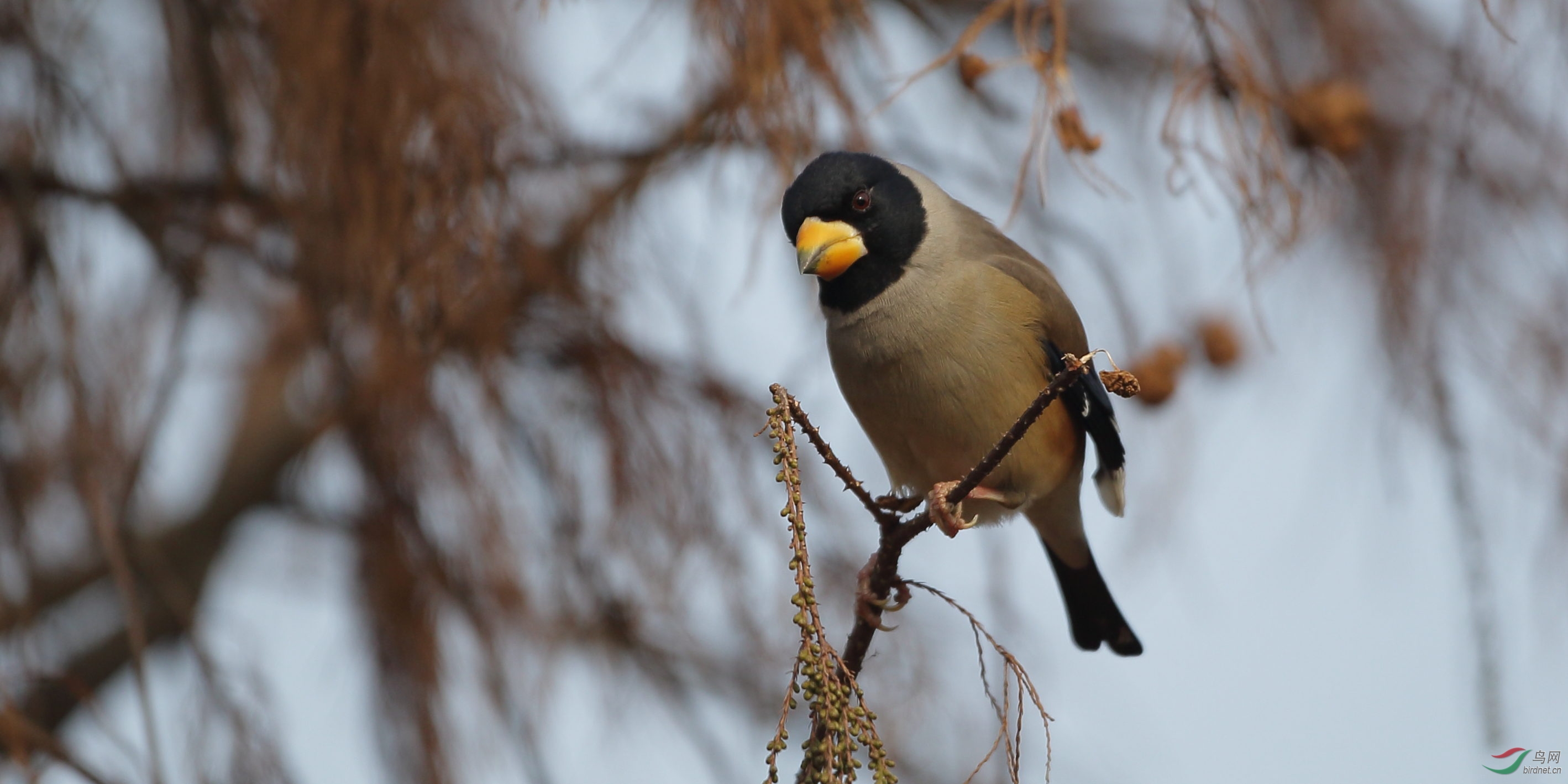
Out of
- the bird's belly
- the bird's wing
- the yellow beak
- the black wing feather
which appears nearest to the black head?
the yellow beak

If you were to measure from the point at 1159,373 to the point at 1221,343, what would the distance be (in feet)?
1.56

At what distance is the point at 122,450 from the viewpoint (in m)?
3.18

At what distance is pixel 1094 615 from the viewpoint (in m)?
3.75

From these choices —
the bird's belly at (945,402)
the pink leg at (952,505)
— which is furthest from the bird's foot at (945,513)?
the bird's belly at (945,402)

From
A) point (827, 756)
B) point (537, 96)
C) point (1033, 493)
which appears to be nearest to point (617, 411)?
point (537, 96)

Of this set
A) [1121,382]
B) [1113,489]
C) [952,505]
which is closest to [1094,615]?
[1113,489]

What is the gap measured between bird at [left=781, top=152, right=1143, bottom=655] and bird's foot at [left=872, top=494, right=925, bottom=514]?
0.8 inches

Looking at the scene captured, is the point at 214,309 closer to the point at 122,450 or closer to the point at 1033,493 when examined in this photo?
the point at 122,450

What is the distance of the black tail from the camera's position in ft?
12.2

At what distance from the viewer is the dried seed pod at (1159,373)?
3045mm

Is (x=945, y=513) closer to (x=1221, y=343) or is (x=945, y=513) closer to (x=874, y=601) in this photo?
(x=874, y=601)

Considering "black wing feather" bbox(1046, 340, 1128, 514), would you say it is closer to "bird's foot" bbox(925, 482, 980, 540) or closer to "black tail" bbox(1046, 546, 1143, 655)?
"black tail" bbox(1046, 546, 1143, 655)

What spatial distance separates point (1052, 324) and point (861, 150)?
0.58m

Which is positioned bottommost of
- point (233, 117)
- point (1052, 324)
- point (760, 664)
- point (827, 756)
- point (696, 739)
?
point (827, 756)
